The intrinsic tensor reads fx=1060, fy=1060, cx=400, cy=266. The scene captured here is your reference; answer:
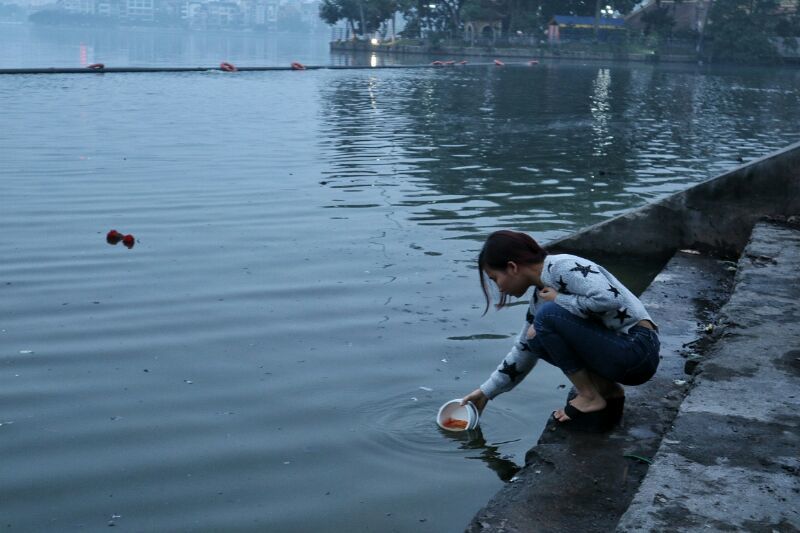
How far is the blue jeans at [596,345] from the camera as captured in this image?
4277 mm

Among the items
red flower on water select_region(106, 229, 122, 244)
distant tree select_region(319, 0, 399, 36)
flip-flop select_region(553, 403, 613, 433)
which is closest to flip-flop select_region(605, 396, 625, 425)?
flip-flop select_region(553, 403, 613, 433)

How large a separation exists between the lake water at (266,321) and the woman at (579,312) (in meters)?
0.66

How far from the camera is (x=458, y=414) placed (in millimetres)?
5008

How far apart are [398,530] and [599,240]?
4.86 meters

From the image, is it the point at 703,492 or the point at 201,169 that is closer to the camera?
the point at 703,492

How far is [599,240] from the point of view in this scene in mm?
8477

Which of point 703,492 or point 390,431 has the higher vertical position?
point 703,492

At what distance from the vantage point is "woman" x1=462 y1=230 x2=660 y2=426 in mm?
4254

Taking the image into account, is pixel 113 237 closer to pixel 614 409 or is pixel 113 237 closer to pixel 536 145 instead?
pixel 614 409

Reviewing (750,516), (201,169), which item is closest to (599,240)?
(750,516)

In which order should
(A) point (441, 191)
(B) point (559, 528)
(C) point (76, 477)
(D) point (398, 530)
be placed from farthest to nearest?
(A) point (441, 191), (C) point (76, 477), (D) point (398, 530), (B) point (559, 528)

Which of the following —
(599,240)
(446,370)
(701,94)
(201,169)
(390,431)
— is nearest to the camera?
(390,431)

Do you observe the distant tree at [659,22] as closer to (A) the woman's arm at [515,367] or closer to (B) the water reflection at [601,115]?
(B) the water reflection at [601,115]

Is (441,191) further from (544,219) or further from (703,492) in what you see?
(703,492)
